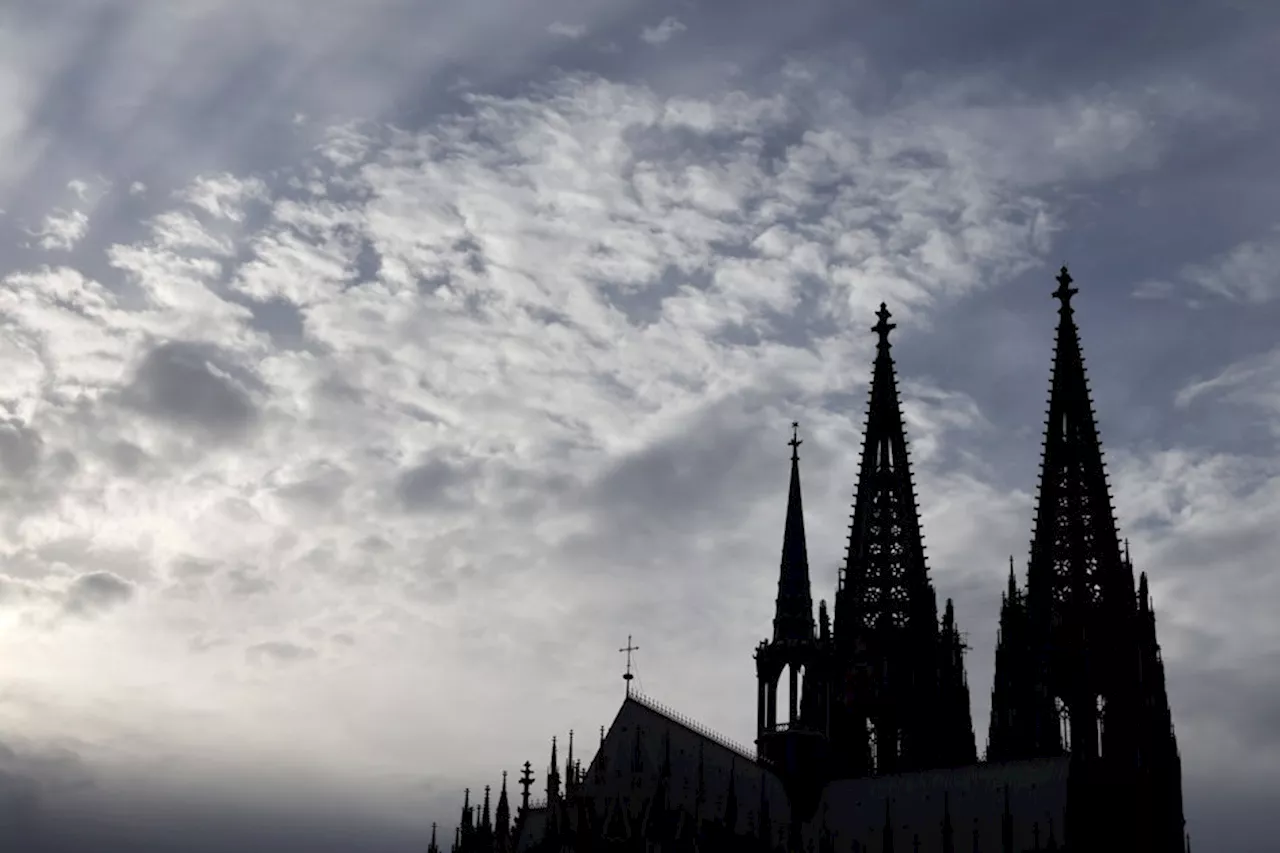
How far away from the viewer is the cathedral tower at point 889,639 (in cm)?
9244

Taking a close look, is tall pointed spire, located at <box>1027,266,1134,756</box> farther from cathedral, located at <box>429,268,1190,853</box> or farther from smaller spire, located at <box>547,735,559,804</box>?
smaller spire, located at <box>547,735,559,804</box>

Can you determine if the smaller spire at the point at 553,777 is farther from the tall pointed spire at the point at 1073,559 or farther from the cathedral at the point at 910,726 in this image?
the tall pointed spire at the point at 1073,559

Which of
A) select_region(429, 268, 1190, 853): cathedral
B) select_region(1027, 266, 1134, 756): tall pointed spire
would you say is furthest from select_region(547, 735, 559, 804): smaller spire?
select_region(1027, 266, 1134, 756): tall pointed spire

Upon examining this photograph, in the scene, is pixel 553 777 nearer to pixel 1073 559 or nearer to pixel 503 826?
pixel 503 826

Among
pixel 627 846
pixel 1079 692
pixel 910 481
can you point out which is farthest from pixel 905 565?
pixel 627 846

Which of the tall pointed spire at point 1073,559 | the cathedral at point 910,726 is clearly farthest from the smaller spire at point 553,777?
the tall pointed spire at point 1073,559

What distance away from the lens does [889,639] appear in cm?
9431

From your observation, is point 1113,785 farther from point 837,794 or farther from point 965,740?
point 965,740

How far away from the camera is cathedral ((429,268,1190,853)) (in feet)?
264

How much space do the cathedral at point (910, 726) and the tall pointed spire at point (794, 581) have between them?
95mm

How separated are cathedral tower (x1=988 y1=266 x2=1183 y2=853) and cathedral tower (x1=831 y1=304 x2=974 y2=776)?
3.81 metres

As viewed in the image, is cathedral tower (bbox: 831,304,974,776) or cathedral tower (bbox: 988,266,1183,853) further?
cathedral tower (bbox: 831,304,974,776)

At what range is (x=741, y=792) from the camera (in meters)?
85.5

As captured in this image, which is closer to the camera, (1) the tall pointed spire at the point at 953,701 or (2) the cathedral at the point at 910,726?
(2) the cathedral at the point at 910,726
